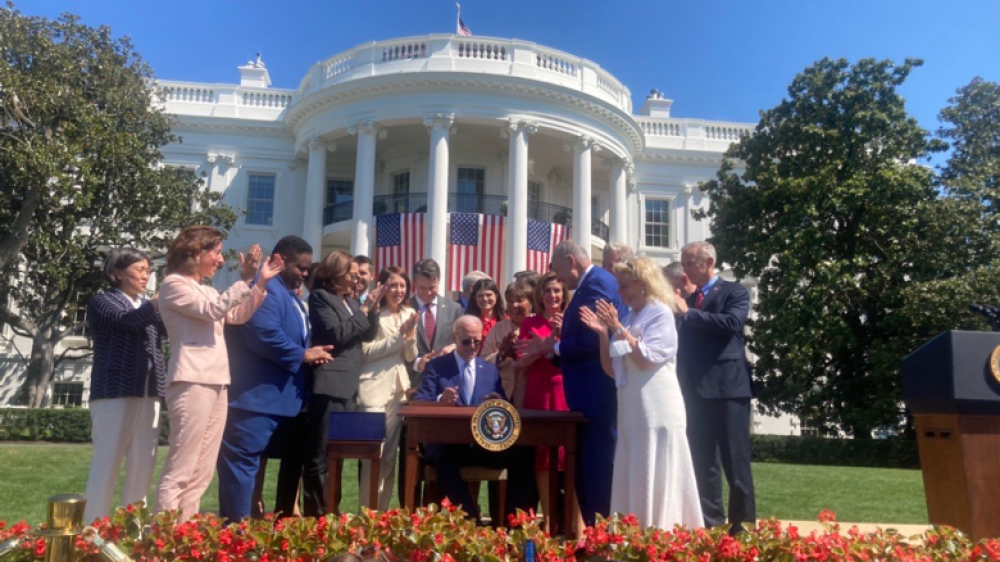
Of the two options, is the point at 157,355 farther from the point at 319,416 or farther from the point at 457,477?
the point at 457,477

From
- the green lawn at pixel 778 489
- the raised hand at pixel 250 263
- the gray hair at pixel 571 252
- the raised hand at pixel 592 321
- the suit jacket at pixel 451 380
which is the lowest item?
the green lawn at pixel 778 489

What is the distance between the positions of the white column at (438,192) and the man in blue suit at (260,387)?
56.4 ft

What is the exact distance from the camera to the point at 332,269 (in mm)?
6016

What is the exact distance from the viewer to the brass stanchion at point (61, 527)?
2432mm

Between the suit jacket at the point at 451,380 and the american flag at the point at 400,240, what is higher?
the american flag at the point at 400,240

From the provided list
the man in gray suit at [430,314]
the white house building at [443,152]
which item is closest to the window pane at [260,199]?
the white house building at [443,152]

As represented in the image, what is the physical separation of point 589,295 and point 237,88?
2795 centimetres

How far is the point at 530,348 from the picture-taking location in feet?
19.4

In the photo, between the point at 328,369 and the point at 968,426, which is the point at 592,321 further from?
the point at 968,426

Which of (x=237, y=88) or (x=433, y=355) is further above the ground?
(x=237, y=88)

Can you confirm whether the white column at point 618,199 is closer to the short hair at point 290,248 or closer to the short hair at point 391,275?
the short hair at point 391,275

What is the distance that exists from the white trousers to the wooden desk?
5.66ft

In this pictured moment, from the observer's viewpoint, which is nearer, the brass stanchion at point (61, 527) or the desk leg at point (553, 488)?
the brass stanchion at point (61, 527)

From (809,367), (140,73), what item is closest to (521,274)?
(809,367)
